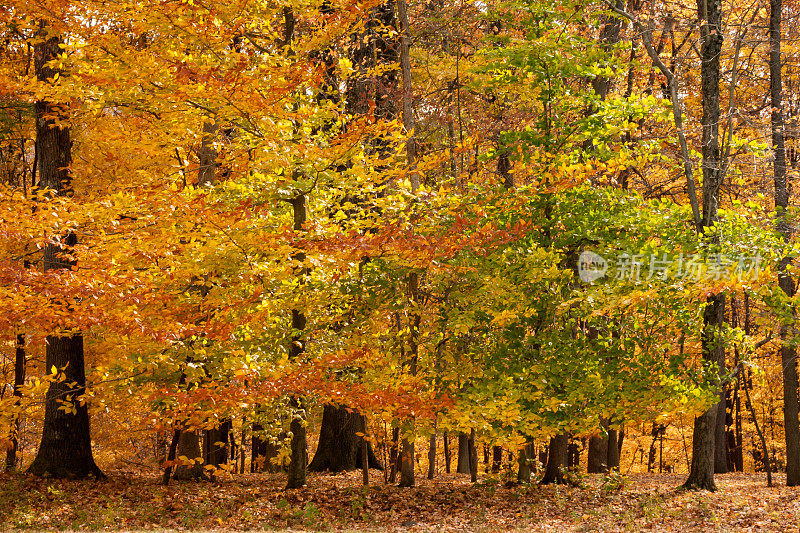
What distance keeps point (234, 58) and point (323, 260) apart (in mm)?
2971

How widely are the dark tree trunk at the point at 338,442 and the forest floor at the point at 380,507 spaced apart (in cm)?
146

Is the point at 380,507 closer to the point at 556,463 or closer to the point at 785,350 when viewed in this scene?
the point at 556,463

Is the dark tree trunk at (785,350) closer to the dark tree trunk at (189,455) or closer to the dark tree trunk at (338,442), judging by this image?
the dark tree trunk at (338,442)

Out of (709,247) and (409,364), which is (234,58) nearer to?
A: (409,364)

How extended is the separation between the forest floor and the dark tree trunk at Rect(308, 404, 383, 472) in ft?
4.80

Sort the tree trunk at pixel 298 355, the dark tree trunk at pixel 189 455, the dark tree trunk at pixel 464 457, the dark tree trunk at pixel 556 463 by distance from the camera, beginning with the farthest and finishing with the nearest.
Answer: the dark tree trunk at pixel 464 457 < the dark tree trunk at pixel 189 455 < the dark tree trunk at pixel 556 463 < the tree trunk at pixel 298 355

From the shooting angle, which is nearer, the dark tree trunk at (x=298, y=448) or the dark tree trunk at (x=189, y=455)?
the dark tree trunk at (x=298, y=448)

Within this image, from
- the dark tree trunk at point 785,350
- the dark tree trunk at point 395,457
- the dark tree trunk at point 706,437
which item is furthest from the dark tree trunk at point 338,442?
the dark tree trunk at point 785,350

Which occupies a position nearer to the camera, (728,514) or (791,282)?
(728,514)

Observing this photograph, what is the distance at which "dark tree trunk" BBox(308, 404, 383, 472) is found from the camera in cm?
1402

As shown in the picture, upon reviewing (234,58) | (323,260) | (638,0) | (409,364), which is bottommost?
(409,364)

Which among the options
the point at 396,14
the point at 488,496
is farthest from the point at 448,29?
the point at 488,496

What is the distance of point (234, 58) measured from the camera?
28.6ft

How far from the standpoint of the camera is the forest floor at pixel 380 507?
29.1 ft
